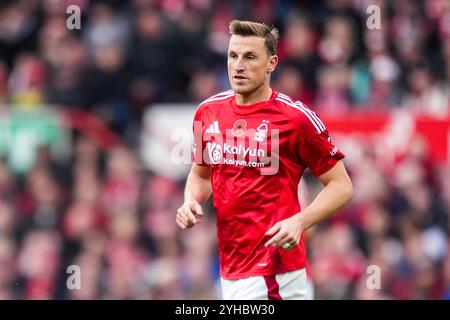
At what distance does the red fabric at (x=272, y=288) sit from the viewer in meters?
8.11

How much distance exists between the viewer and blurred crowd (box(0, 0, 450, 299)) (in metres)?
13.4

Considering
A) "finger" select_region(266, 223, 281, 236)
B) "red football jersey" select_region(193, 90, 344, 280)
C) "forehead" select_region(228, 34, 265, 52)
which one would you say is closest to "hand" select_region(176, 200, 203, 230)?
"red football jersey" select_region(193, 90, 344, 280)

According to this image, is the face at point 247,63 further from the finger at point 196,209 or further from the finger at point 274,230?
the finger at point 274,230

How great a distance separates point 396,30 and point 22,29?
481 centimetres

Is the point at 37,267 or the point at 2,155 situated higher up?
the point at 2,155

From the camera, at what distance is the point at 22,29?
55.2 ft

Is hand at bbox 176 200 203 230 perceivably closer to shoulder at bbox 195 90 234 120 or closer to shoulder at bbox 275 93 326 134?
shoulder at bbox 195 90 234 120

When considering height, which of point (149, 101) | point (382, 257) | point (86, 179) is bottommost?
point (382, 257)

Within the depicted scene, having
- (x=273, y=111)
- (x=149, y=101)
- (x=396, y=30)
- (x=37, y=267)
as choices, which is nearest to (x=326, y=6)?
(x=396, y=30)

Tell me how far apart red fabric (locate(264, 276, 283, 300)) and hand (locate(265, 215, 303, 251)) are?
0.45 meters

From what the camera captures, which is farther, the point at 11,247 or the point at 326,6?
the point at 326,6

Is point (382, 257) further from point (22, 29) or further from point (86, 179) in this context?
point (22, 29)

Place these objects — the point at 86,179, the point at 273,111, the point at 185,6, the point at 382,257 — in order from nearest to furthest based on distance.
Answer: the point at 273,111 < the point at 382,257 < the point at 86,179 < the point at 185,6

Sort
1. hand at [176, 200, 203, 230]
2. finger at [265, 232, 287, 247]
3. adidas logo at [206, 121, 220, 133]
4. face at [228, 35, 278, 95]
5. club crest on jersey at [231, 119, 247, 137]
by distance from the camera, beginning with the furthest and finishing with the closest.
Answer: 1. adidas logo at [206, 121, 220, 133]
2. club crest on jersey at [231, 119, 247, 137]
3. face at [228, 35, 278, 95]
4. hand at [176, 200, 203, 230]
5. finger at [265, 232, 287, 247]
